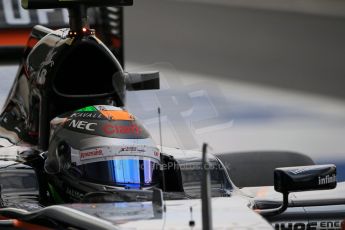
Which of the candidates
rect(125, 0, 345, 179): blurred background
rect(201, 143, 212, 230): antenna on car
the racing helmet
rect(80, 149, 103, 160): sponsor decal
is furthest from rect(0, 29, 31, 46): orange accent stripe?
rect(201, 143, 212, 230): antenna on car

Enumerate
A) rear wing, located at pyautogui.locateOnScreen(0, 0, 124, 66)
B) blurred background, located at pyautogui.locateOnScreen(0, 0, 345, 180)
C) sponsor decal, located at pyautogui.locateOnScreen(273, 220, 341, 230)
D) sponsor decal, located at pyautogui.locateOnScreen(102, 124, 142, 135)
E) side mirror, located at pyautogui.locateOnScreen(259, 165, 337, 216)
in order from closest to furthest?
side mirror, located at pyautogui.locateOnScreen(259, 165, 337, 216) < sponsor decal, located at pyautogui.locateOnScreen(102, 124, 142, 135) < sponsor decal, located at pyautogui.locateOnScreen(273, 220, 341, 230) < blurred background, located at pyautogui.locateOnScreen(0, 0, 345, 180) < rear wing, located at pyautogui.locateOnScreen(0, 0, 124, 66)

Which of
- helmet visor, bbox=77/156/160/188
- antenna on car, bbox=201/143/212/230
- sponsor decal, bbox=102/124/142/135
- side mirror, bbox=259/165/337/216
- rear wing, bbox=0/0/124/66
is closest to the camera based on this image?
antenna on car, bbox=201/143/212/230

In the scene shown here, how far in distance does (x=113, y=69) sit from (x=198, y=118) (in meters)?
0.74

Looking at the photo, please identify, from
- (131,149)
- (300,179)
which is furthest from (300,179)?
(131,149)

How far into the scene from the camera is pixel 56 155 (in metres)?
3.88

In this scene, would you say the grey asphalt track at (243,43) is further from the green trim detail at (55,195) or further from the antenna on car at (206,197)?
the antenna on car at (206,197)

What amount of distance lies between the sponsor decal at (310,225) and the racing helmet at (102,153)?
2.22ft

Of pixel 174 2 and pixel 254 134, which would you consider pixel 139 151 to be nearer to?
pixel 254 134

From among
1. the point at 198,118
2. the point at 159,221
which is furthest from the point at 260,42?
the point at 159,221

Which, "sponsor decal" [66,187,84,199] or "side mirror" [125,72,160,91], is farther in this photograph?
"side mirror" [125,72,160,91]

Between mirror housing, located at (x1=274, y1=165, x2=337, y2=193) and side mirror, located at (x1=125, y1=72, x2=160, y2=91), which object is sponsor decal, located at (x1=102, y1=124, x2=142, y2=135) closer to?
side mirror, located at (x1=125, y1=72, x2=160, y2=91)

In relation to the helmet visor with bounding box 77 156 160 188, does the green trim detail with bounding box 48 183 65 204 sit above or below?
below

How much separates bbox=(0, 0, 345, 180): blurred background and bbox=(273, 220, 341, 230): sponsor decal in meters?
2.37

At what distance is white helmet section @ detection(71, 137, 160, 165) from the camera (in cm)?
371
